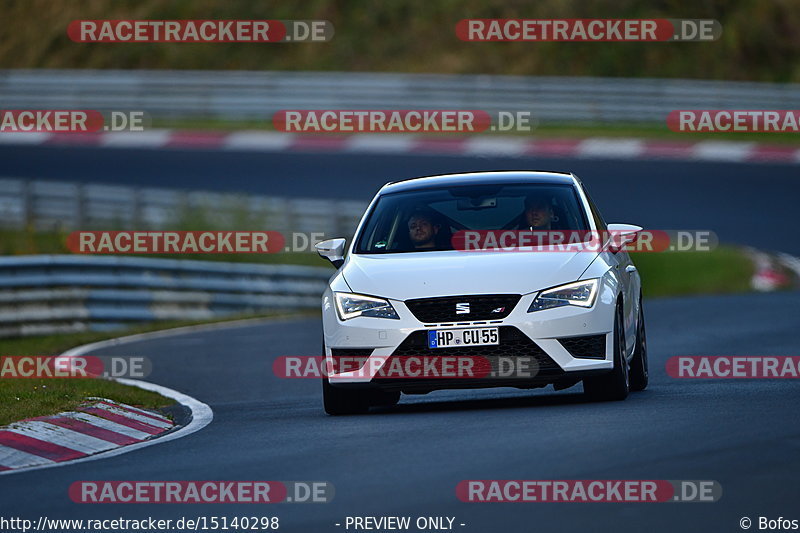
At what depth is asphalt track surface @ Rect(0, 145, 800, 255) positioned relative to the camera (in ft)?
93.7

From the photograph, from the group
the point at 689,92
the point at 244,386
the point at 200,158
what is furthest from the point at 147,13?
the point at 244,386

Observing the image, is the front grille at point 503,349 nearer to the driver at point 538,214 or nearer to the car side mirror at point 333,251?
the driver at point 538,214

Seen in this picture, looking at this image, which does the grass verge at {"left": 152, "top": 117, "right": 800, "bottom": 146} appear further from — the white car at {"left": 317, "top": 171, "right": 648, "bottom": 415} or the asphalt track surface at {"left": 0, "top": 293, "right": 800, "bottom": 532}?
the white car at {"left": 317, "top": 171, "right": 648, "bottom": 415}

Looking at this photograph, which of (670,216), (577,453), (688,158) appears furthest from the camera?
(688,158)

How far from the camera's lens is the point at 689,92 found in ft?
113

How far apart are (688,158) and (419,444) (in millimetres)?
24570

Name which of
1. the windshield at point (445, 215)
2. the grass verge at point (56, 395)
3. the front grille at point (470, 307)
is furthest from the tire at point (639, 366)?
the grass verge at point (56, 395)

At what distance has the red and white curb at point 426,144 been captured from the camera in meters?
33.0

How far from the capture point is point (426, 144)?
34.5 metres

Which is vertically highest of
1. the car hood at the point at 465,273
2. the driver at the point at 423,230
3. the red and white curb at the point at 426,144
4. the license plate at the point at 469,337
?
the red and white curb at the point at 426,144

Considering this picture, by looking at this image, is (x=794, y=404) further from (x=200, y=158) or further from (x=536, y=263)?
(x=200, y=158)

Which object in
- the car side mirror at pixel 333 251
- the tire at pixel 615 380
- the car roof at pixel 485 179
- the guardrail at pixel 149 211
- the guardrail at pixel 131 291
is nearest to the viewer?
the tire at pixel 615 380

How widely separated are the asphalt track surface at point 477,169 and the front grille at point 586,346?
54.4 ft

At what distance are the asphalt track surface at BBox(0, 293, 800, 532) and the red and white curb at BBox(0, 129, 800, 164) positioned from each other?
2046 centimetres
